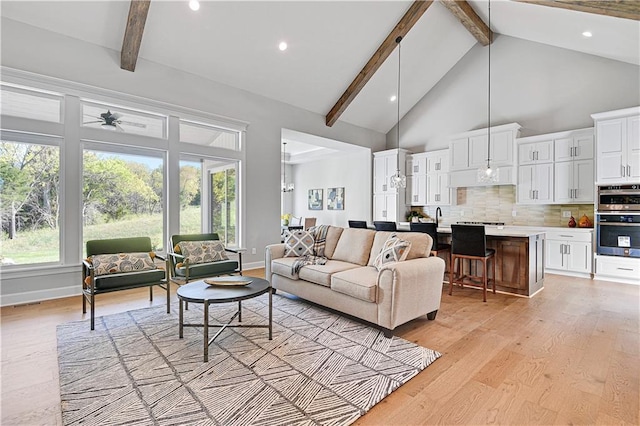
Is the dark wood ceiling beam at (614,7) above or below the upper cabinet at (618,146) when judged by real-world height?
above

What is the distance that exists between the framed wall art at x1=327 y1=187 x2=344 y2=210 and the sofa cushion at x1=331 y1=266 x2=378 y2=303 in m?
6.20

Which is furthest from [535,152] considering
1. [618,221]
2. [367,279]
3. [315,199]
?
[315,199]

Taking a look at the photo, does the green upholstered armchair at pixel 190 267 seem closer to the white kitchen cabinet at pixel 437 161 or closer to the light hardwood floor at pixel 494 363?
the light hardwood floor at pixel 494 363

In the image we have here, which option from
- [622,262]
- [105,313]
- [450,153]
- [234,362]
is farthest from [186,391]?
[450,153]

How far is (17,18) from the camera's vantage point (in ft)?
12.3

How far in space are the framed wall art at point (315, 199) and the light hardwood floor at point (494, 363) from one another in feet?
21.6

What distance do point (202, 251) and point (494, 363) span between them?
11.1 feet

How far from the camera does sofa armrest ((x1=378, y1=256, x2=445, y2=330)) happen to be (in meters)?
2.84

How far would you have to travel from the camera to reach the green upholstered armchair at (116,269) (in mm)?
3227

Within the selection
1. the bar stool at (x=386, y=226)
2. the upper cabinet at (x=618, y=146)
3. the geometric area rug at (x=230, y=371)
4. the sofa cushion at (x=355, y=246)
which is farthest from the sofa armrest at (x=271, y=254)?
the upper cabinet at (x=618, y=146)

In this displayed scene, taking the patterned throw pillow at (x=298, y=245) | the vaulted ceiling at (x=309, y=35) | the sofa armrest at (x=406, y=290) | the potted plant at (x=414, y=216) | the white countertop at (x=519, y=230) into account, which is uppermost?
the vaulted ceiling at (x=309, y=35)

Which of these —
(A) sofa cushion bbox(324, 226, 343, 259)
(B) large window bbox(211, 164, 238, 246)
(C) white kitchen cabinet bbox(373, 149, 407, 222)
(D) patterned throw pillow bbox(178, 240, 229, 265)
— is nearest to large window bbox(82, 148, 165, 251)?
(B) large window bbox(211, 164, 238, 246)

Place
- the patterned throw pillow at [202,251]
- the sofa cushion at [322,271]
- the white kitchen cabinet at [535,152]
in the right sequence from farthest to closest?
the white kitchen cabinet at [535,152]
the patterned throw pillow at [202,251]
the sofa cushion at [322,271]

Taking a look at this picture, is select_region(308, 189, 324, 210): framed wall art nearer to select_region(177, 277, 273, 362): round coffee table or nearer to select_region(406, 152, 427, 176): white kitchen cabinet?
select_region(406, 152, 427, 176): white kitchen cabinet
